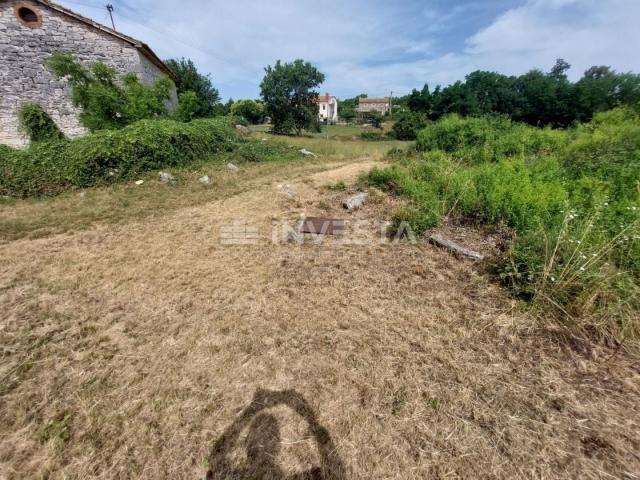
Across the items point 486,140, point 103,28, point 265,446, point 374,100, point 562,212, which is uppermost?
point 374,100

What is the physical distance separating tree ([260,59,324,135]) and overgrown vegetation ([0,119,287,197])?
1971cm

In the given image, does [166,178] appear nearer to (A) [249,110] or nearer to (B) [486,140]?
(B) [486,140]

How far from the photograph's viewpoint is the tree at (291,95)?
24438 mm

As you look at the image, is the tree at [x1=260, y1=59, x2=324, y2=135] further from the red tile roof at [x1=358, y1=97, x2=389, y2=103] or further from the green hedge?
the red tile roof at [x1=358, y1=97, x2=389, y2=103]

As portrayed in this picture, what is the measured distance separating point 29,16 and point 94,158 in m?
7.41

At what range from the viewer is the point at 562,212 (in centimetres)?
313

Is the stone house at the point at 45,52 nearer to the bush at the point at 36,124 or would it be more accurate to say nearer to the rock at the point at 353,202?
the bush at the point at 36,124

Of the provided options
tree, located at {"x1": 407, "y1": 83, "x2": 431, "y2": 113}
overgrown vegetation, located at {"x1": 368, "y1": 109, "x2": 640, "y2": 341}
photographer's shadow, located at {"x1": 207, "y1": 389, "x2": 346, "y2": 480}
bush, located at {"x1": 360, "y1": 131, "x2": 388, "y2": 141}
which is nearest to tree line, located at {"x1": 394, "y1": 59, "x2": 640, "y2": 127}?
tree, located at {"x1": 407, "y1": 83, "x2": 431, "y2": 113}

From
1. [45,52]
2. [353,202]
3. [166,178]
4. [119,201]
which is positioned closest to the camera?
[353,202]

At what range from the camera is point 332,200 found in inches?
226

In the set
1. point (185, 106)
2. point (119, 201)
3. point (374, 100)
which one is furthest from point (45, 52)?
point (374, 100)

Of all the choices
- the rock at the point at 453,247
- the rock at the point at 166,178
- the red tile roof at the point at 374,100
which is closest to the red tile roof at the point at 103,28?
the rock at the point at 166,178

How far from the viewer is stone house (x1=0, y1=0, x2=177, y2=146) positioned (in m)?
8.55

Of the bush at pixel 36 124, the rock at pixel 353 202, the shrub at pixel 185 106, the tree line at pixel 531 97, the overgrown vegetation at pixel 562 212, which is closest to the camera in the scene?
Result: the overgrown vegetation at pixel 562 212
